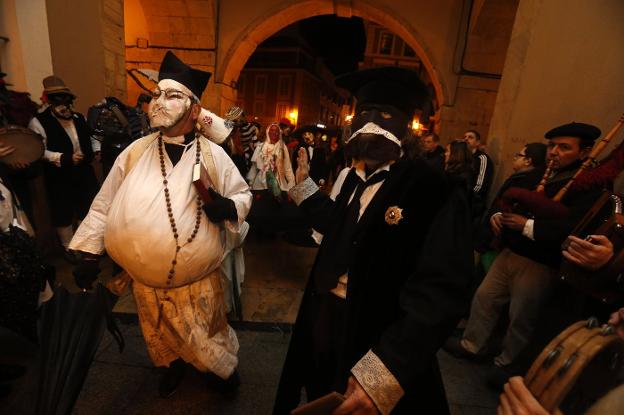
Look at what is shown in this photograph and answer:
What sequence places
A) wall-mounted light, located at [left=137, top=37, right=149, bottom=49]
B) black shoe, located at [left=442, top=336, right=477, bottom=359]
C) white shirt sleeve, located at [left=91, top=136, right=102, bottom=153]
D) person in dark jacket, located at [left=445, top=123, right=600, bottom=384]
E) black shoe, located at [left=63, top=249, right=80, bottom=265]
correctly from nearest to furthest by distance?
person in dark jacket, located at [left=445, top=123, right=600, bottom=384] < black shoe, located at [left=442, top=336, right=477, bottom=359] < black shoe, located at [left=63, top=249, right=80, bottom=265] < white shirt sleeve, located at [left=91, top=136, right=102, bottom=153] < wall-mounted light, located at [left=137, top=37, right=149, bottom=49]

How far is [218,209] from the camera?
186 cm

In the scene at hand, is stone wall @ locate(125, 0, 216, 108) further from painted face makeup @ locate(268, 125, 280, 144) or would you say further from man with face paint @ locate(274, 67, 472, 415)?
man with face paint @ locate(274, 67, 472, 415)

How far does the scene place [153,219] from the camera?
5.96 feet

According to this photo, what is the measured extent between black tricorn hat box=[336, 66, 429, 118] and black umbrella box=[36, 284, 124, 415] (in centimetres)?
159

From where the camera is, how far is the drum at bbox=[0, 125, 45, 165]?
2.93 metres

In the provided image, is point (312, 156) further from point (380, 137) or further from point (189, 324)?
point (380, 137)

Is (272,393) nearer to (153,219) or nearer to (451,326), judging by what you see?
(153,219)

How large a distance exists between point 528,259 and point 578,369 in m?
2.25

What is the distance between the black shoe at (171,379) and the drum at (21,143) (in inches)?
91.5

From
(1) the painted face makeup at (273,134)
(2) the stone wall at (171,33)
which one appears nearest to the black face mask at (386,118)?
(1) the painted face makeup at (273,134)

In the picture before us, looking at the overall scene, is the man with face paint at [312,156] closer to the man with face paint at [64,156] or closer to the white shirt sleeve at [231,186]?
the man with face paint at [64,156]

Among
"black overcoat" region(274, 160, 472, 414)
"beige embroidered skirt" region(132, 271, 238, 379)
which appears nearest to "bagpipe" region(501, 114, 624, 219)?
"black overcoat" region(274, 160, 472, 414)

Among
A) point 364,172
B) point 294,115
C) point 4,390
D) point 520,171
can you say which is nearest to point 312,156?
point 520,171

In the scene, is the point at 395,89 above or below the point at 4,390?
above
